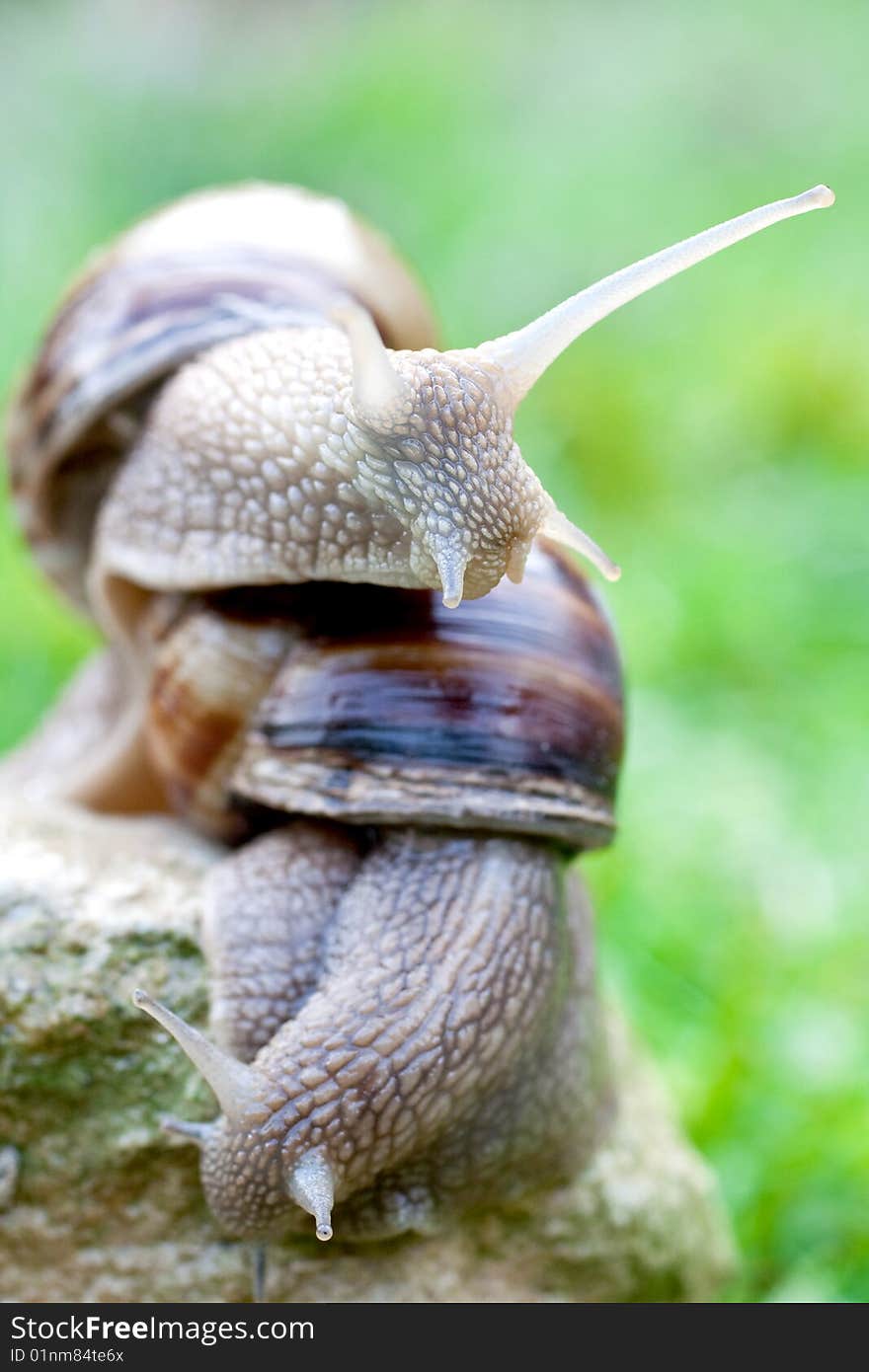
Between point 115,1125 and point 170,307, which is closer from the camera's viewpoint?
point 115,1125

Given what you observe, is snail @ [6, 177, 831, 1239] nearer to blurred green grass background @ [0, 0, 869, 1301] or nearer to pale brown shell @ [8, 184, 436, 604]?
pale brown shell @ [8, 184, 436, 604]

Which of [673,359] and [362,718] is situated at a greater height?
[673,359]

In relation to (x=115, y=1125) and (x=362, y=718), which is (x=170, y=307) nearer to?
(x=362, y=718)

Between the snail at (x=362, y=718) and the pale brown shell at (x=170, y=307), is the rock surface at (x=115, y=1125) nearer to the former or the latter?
the snail at (x=362, y=718)

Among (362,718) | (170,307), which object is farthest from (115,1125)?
(170,307)


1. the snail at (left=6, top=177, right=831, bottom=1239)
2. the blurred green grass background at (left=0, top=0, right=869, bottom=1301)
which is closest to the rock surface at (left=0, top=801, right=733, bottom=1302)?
the snail at (left=6, top=177, right=831, bottom=1239)
